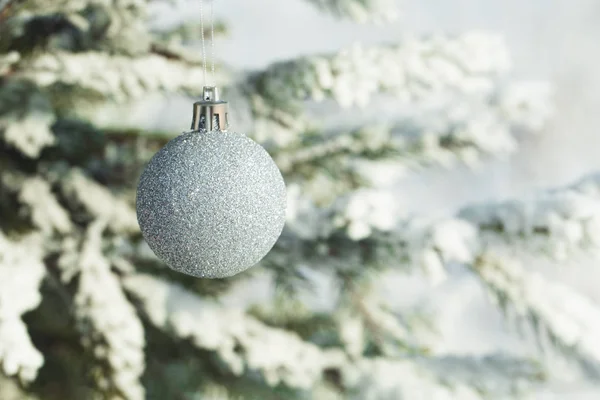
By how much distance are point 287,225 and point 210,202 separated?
212 millimetres

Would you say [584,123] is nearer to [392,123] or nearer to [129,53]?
[392,123]

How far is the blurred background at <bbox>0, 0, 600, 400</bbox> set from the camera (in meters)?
0.46

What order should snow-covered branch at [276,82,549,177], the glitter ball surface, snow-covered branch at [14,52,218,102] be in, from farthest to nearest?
snow-covered branch at [276,82,549,177] < snow-covered branch at [14,52,218,102] < the glitter ball surface

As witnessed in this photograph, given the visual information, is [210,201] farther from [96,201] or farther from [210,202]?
[96,201]

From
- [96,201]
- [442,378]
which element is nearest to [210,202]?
[96,201]

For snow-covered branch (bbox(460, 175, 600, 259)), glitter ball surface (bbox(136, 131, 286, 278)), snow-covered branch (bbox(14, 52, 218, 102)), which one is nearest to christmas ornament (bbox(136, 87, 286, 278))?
glitter ball surface (bbox(136, 131, 286, 278))

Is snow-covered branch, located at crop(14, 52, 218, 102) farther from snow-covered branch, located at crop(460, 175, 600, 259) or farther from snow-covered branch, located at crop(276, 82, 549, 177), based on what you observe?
snow-covered branch, located at crop(460, 175, 600, 259)

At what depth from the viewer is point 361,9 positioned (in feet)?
1.74

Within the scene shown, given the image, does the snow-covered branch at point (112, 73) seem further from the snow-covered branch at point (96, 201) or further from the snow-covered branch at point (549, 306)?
the snow-covered branch at point (549, 306)

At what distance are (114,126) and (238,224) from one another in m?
0.42

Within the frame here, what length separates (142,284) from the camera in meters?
0.53

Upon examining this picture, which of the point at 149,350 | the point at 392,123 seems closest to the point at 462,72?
the point at 392,123

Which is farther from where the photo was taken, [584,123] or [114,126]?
[584,123]

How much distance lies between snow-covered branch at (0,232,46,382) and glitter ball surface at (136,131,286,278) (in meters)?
0.07
